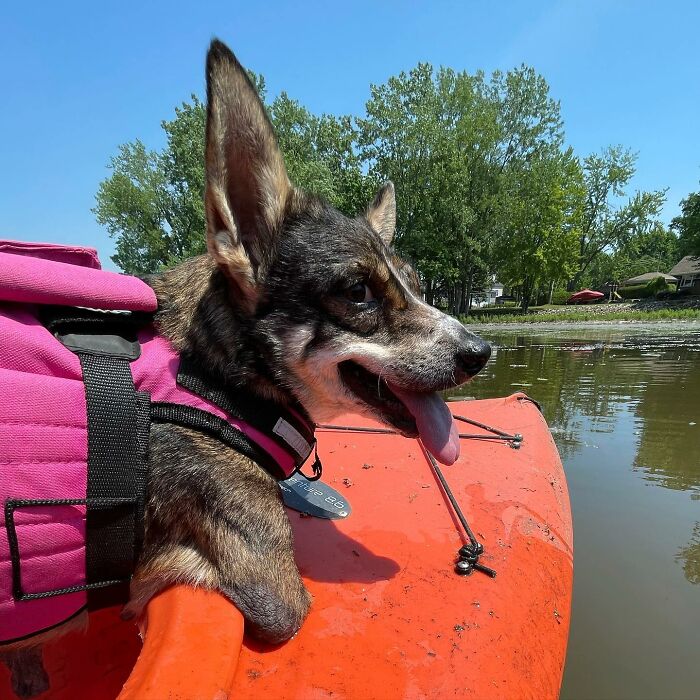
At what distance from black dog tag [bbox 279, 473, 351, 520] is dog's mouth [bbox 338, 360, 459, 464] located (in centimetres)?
87

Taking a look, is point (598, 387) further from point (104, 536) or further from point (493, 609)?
point (104, 536)

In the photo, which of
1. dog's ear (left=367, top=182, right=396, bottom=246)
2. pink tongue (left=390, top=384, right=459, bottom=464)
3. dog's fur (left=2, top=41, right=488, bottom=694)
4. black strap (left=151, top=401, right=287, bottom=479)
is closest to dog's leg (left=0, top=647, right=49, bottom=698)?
dog's fur (left=2, top=41, right=488, bottom=694)

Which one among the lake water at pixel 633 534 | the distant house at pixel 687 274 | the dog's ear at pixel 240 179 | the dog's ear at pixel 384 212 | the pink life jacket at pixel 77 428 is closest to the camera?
the pink life jacket at pixel 77 428

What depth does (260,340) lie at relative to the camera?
234cm

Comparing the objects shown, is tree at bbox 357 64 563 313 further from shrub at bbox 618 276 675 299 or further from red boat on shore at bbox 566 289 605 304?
shrub at bbox 618 276 675 299

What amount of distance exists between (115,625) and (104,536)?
101 cm

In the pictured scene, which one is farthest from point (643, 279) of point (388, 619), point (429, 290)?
point (388, 619)

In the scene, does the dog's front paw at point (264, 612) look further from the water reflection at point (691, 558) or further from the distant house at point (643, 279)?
the distant house at point (643, 279)

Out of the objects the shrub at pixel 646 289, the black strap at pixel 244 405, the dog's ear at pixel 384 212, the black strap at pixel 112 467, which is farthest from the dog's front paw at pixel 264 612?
the shrub at pixel 646 289

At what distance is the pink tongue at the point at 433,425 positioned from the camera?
2.50m

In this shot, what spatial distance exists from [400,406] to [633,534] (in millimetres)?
3237

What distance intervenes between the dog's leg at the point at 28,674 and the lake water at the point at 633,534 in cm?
291

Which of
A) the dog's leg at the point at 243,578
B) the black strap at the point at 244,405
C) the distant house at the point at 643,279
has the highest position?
the distant house at the point at 643,279

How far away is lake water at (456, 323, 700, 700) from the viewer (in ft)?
9.63
